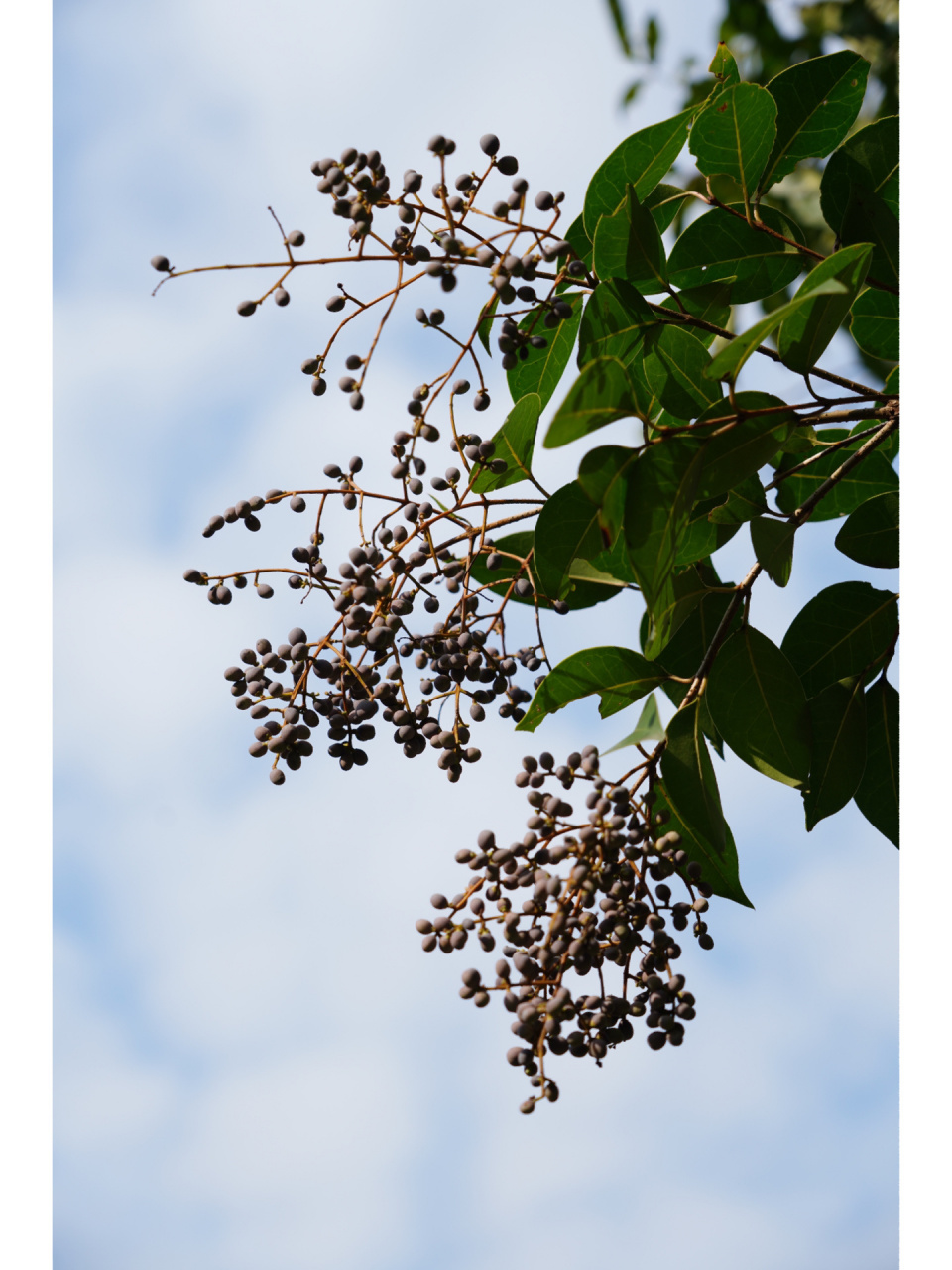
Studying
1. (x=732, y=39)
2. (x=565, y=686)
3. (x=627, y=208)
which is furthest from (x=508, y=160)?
(x=732, y=39)

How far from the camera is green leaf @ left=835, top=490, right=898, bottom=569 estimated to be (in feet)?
2.08

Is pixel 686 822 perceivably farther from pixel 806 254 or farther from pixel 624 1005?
pixel 806 254

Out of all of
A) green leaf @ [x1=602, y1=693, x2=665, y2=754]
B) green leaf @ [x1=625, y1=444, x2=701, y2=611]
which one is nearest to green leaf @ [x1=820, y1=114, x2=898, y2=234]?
green leaf @ [x1=625, y1=444, x2=701, y2=611]

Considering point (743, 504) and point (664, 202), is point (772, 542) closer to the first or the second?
point (743, 504)

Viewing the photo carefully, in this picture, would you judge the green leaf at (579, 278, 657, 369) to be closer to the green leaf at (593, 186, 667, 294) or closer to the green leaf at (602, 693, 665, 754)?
the green leaf at (593, 186, 667, 294)

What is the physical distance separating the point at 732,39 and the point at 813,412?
1222 millimetres

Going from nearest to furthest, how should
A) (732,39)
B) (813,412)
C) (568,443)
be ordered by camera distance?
(568,443), (813,412), (732,39)

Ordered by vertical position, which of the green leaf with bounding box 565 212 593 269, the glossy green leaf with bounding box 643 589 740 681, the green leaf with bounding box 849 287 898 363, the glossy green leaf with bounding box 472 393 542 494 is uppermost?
the green leaf with bounding box 565 212 593 269

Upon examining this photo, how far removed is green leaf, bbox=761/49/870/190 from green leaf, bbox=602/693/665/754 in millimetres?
334

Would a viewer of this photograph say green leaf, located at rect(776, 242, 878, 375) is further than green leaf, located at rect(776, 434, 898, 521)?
No

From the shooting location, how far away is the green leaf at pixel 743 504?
569mm

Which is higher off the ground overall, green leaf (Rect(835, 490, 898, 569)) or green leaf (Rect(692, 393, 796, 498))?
green leaf (Rect(835, 490, 898, 569))

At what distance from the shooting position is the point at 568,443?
432 mm
